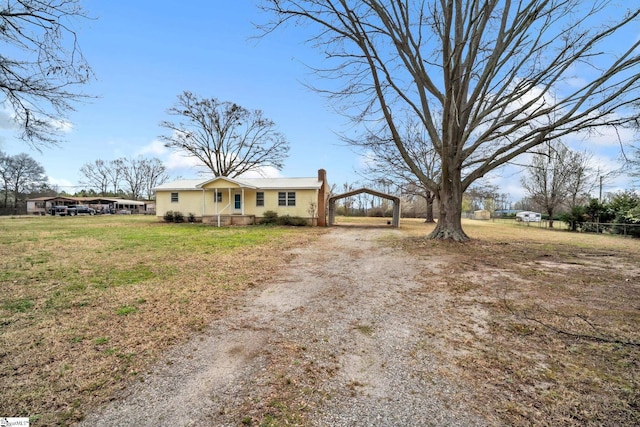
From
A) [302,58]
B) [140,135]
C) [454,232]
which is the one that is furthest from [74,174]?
[454,232]

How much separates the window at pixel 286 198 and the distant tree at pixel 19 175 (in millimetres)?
48646

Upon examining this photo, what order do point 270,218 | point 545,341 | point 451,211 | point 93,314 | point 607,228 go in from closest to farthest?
point 545,341, point 93,314, point 451,211, point 607,228, point 270,218

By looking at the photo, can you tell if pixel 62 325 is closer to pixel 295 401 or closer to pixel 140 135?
pixel 295 401

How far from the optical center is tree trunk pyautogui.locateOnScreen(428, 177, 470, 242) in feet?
40.1

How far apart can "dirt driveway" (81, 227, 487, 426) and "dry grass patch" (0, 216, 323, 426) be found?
1.08 ft

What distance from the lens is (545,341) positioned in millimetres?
3311

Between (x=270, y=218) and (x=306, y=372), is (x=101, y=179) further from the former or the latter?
(x=306, y=372)

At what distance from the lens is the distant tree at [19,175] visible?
145 ft

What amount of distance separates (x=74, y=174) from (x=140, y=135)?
41.6 m

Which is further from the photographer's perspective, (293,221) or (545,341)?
(293,221)

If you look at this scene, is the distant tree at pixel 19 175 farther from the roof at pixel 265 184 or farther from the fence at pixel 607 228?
the fence at pixel 607 228

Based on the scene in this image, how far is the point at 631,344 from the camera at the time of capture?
125 inches

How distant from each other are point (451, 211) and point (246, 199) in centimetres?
1539

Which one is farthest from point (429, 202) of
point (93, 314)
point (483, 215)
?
point (93, 314)
